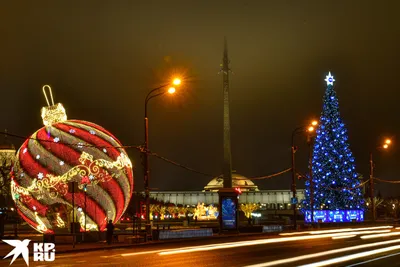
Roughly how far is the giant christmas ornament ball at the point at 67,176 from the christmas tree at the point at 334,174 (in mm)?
45046

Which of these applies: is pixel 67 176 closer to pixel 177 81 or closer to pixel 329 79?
pixel 177 81

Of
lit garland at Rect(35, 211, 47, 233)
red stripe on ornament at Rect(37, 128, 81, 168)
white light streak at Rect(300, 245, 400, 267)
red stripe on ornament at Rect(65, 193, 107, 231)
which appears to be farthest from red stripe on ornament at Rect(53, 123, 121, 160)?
white light streak at Rect(300, 245, 400, 267)

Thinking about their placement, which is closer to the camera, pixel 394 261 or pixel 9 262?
pixel 394 261

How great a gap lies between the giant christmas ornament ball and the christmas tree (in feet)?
148

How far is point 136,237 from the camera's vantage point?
3142 cm

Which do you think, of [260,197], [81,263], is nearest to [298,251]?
[81,263]

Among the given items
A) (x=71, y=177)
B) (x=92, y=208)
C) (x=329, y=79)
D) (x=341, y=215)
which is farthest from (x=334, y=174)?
(x=71, y=177)

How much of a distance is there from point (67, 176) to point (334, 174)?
1925 inches

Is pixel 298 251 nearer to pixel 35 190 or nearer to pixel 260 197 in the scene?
pixel 35 190

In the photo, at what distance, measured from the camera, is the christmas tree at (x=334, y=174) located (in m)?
73.2

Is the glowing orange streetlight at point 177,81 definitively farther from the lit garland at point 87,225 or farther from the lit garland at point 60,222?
the lit garland at point 60,222

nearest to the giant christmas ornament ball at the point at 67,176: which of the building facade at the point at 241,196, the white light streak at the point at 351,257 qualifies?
the white light streak at the point at 351,257

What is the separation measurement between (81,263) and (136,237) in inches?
478

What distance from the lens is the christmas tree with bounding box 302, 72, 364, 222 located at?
7325 cm
